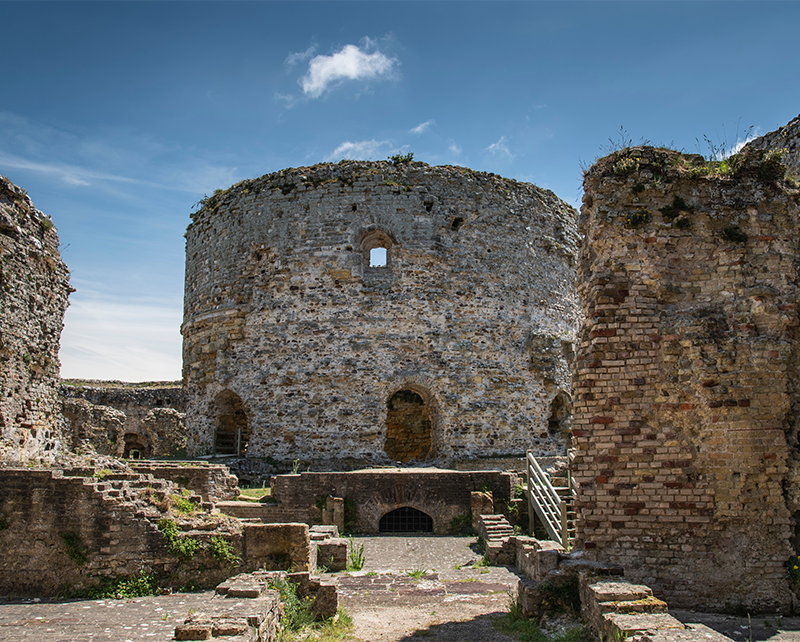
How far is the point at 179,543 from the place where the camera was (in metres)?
6.86

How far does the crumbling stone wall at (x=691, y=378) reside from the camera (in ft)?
19.4

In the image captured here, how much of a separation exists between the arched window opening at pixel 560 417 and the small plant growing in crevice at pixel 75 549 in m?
12.1

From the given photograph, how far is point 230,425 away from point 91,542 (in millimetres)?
9878

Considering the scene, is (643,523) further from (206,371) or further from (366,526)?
(206,371)

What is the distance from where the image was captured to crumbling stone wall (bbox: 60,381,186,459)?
2022 cm

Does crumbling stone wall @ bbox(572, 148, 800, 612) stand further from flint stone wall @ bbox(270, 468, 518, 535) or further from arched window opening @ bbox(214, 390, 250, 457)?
arched window opening @ bbox(214, 390, 250, 457)

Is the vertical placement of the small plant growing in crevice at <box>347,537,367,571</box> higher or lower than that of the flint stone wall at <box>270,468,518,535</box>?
lower

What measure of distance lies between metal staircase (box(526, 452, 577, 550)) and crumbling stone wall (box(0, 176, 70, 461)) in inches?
315

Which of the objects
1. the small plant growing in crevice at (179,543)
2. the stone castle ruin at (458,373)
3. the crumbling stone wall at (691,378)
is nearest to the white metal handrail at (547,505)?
the stone castle ruin at (458,373)

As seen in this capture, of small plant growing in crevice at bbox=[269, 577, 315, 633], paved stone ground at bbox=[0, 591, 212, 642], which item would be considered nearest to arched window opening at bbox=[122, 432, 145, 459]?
paved stone ground at bbox=[0, 591, 212, 642]

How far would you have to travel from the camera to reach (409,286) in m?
15.6

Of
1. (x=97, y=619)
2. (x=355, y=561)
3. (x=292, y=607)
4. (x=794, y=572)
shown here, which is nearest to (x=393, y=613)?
(x=292, y=607)

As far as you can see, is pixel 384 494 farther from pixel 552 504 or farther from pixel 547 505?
pixel 552 504

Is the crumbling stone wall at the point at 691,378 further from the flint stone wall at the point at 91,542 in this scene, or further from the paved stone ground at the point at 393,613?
the flint stone wall at the point at 91,542
